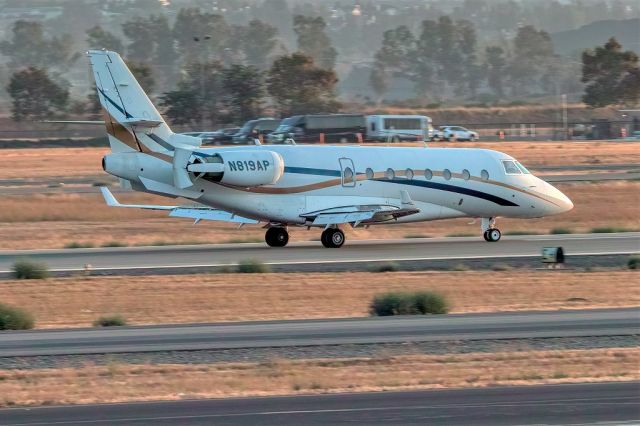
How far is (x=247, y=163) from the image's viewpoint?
31.1 metres

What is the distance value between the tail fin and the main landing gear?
9.85 m

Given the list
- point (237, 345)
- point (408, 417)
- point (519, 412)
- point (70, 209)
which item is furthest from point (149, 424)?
point (70, 209)

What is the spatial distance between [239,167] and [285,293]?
7.83 meters

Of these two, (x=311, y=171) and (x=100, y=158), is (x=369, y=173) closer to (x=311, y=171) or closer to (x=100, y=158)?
(x=311, y=171)

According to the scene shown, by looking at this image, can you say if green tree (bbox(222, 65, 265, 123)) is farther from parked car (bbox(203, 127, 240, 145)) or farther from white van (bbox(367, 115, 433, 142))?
parked car (bbox(203, 127, 240, 145))

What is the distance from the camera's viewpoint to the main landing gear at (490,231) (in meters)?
34.3

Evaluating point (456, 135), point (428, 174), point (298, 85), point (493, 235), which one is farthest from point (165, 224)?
point (298, 85)

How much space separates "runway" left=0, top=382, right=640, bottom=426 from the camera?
39.3ft

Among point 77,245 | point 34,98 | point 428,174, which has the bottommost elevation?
point 77,245

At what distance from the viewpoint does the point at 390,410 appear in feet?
41.1

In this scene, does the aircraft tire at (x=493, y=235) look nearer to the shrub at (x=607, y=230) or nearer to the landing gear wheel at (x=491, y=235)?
the landing gear wheel at (x=491, y=235)

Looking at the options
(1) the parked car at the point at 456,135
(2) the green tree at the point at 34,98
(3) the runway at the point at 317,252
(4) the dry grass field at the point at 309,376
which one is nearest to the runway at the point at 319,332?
(4) the dry grass field at the point at 309,376

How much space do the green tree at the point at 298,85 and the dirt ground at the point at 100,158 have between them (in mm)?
34514

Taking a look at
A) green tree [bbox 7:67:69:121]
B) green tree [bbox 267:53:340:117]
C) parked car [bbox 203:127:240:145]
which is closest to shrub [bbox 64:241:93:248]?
parked car [bbox 203:127:240:145]
